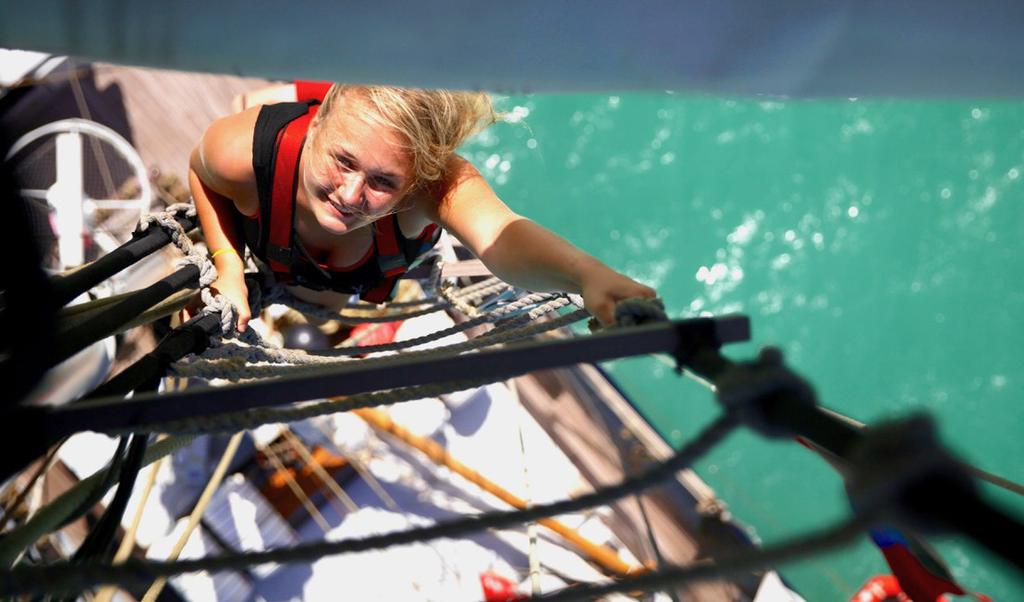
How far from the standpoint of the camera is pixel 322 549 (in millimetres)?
603

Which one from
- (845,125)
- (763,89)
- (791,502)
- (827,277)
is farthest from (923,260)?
(763,89)

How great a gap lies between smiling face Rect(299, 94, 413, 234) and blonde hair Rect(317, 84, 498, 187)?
0.5 inches

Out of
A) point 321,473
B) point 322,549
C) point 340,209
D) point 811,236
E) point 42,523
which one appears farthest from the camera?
point 811,236

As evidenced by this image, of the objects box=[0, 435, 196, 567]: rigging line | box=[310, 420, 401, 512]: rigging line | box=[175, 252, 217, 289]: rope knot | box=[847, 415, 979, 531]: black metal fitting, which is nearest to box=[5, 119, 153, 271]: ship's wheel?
box=[310, 420, 401, 512]: rigging line

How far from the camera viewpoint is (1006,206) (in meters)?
4.14

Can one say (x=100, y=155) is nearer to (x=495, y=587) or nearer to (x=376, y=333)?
(x=376, y=333)

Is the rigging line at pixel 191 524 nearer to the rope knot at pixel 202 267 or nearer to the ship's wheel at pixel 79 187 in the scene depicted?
the rope knot at pixel 202 267

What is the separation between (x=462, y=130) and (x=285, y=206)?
396mm

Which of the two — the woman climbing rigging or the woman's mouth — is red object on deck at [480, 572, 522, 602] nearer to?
the woman climbing rigging

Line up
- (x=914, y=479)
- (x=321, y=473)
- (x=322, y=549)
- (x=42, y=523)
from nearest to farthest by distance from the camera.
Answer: (x=914, y=479) → (x=322, y=549) → (x=42, y=523) → (x=321, y=473)

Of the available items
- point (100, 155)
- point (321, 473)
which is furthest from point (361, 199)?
point (100, 155)

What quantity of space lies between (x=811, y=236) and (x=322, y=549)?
4064 mm

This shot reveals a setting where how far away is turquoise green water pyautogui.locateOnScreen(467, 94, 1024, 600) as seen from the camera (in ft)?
12.9

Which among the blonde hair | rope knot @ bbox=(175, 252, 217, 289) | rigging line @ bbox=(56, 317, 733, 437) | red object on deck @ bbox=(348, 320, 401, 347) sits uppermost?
the blonde hair
